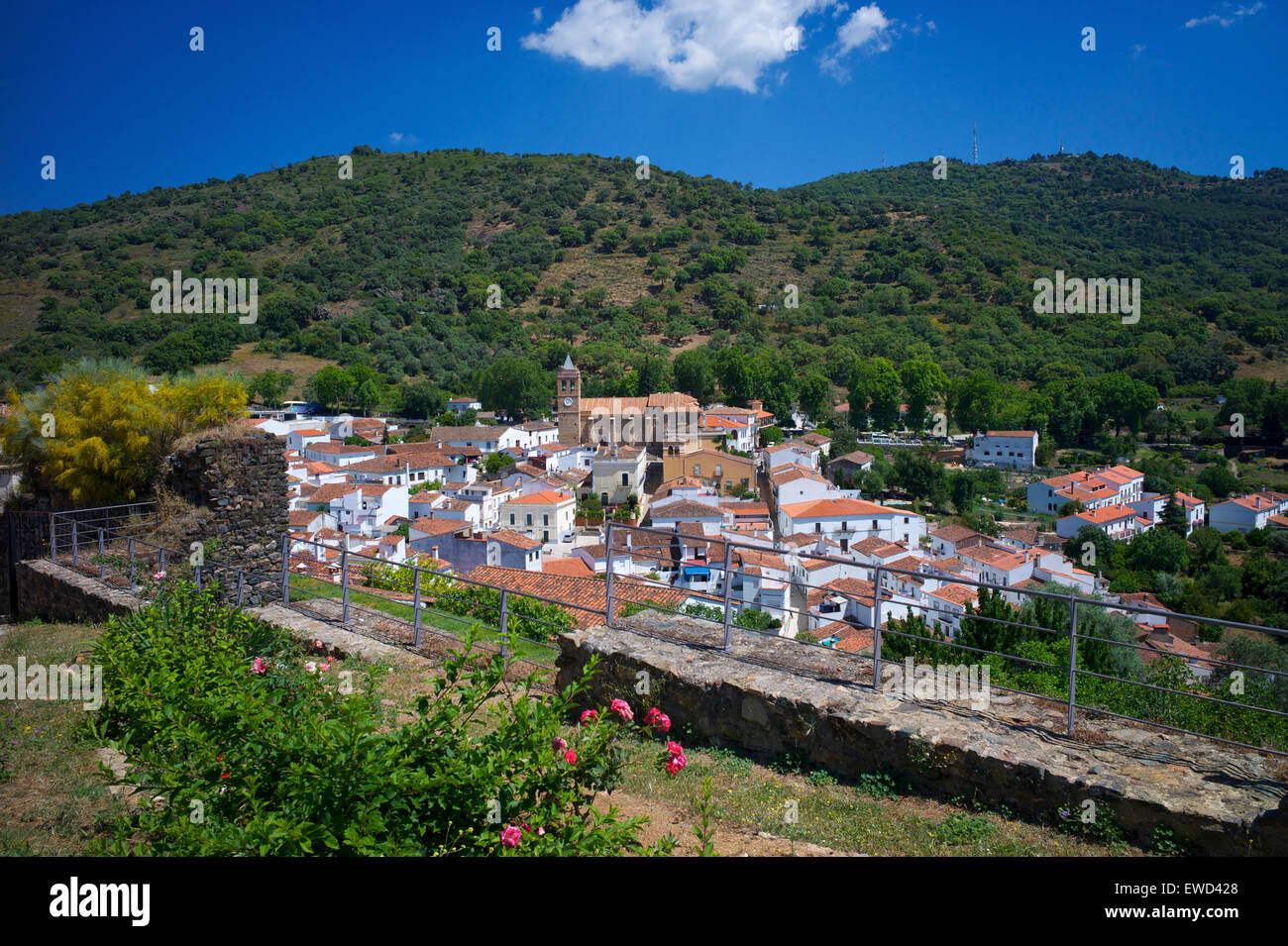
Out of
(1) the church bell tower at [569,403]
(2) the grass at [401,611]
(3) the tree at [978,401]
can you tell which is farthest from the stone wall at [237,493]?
(3) the tree at [978,401]

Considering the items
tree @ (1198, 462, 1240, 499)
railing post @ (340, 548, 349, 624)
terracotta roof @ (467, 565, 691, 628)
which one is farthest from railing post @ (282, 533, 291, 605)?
tree @ (1198, 462, 1240, 499)

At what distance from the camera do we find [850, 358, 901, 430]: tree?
77312mm

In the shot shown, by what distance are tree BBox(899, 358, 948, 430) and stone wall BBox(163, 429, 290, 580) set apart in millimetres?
76108

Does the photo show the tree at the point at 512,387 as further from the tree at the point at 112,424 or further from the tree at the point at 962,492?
the tree at the point at 112,424

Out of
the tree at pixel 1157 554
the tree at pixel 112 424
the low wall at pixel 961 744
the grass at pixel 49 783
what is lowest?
the tree at pixel 1157 554

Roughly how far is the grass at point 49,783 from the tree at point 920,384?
80.0m

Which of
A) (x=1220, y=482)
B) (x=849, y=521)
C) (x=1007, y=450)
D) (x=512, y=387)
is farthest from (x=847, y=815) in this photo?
(x=512, y=387)

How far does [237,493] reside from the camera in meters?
9.44

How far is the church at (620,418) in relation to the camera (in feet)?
222

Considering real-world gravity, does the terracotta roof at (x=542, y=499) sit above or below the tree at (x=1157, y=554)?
above

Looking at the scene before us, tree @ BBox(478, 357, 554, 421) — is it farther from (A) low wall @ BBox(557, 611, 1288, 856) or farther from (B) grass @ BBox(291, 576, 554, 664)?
(A) low wall @ BBox(557, 611, 1288, 856)

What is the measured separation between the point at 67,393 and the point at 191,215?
377ft

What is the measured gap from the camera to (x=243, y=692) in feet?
8.96

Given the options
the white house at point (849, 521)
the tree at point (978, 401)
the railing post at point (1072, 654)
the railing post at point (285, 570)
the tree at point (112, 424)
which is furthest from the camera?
the tree at point (978, 401)
